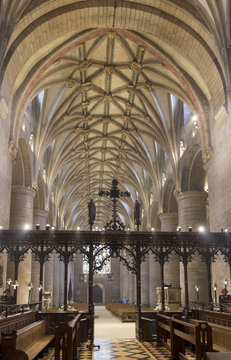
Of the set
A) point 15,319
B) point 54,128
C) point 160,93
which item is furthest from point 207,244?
point 54,128

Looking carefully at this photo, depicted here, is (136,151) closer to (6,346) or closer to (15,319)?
(15,319)

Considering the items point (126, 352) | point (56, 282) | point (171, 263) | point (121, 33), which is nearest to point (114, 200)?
point (126, 352)

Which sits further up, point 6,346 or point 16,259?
point 16,259

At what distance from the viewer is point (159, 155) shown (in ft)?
98.9

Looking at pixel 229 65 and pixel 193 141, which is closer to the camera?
pixel 229 65

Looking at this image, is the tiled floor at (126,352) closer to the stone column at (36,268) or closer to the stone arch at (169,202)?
the stone column at (36,268)

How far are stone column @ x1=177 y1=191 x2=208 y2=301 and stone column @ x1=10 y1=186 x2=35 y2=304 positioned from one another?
8.79 m

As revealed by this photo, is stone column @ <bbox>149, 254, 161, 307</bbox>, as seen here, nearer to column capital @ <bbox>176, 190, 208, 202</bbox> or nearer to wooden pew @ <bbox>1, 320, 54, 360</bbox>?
column capital @ <bbox>176, 190, 208, 202</bbox>

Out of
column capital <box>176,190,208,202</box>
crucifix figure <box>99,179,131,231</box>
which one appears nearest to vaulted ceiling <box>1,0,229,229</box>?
column capital <box>176,190,208,202</box>

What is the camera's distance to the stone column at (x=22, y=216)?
71.0ft

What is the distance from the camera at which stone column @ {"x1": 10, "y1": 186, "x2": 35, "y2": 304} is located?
852 inches

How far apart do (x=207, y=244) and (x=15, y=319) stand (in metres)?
7.57

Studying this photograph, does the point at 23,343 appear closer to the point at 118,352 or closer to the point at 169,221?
the point at 118,352

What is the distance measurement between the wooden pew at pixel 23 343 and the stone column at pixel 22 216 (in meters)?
9.48
